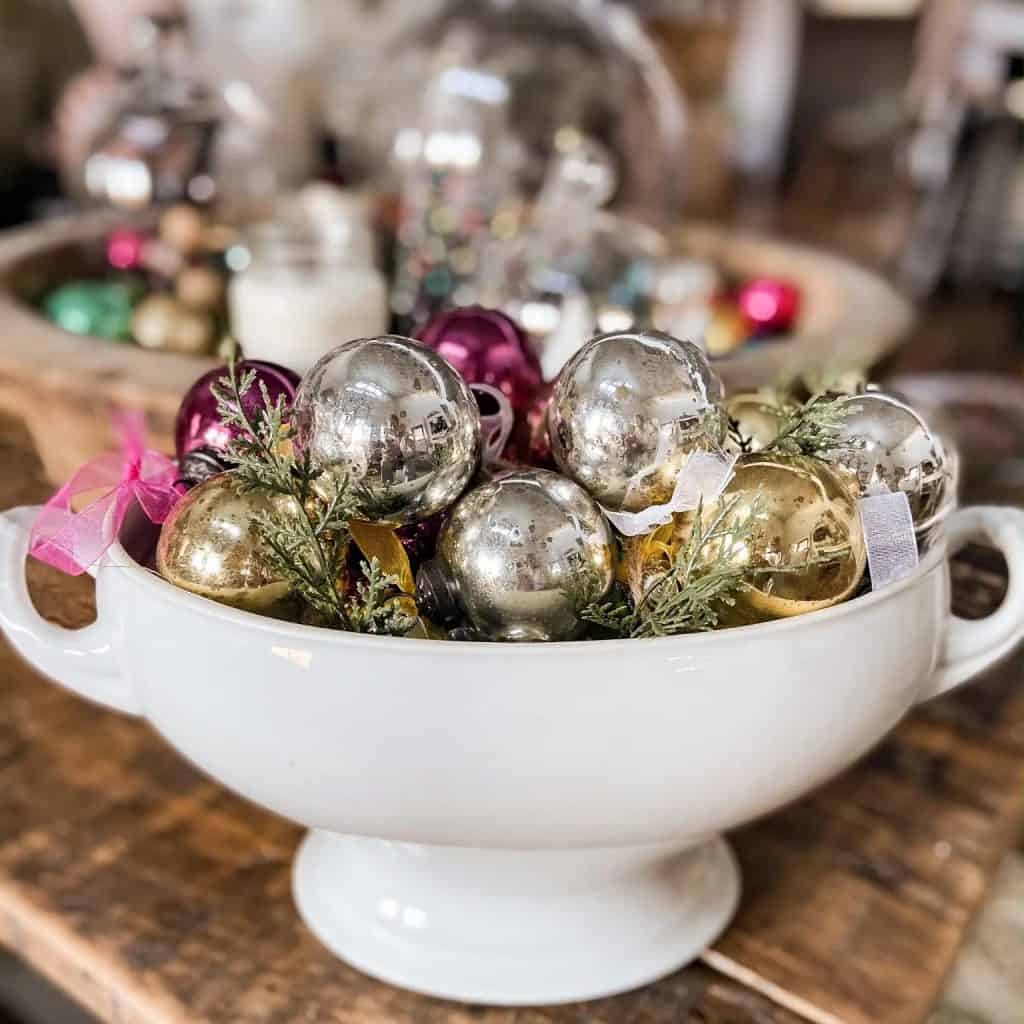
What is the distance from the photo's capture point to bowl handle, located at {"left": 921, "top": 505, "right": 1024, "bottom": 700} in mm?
436

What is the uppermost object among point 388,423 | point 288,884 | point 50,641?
point 388,423

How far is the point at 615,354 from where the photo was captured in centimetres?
38

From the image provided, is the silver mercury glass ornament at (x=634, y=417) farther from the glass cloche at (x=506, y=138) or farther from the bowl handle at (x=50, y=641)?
the glass cloche at (x=506, y=138)

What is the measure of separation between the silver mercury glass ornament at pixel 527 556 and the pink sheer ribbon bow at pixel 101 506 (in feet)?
0.35

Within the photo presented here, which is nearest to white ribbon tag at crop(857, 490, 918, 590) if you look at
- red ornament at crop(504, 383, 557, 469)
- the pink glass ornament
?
red ornament at crop(504, 383, 557, 469)

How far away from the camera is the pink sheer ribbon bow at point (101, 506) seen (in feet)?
1.30

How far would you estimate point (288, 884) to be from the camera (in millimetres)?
502

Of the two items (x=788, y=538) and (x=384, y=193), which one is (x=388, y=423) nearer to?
(x=788, y=538)

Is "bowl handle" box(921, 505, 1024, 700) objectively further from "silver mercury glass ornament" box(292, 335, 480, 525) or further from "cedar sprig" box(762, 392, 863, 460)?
"silver mercury glass ornament" box(292, 335, 480, 525)

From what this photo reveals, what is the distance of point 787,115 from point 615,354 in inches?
147

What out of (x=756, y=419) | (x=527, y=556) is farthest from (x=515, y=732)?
(x=756, y=419)

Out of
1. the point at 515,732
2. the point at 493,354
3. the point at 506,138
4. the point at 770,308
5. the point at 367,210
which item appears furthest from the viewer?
the point at 506,138

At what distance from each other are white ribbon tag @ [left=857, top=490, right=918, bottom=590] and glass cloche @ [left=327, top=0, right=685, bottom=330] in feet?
1.38

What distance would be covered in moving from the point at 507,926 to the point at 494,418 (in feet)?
0.61
